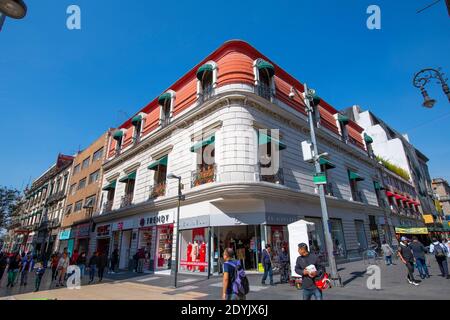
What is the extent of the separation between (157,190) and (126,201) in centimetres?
495

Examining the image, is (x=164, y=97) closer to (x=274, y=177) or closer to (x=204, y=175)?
(x=204, y=175)

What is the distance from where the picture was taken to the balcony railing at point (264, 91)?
15.1m

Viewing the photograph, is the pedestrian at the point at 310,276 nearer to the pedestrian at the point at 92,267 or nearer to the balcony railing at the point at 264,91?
the balcony railing at the point at 264,91

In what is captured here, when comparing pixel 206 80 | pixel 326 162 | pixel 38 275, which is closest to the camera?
pixel 38 275

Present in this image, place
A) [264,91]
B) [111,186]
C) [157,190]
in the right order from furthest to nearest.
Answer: [111,186], [157,190], [264,91]

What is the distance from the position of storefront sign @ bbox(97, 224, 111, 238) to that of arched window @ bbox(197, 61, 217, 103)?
15281 mm

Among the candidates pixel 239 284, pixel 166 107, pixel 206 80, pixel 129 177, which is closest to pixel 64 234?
pixel 129 177

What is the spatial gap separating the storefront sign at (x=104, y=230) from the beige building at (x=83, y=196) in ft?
6.84

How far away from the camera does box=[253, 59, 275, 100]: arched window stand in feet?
50.0

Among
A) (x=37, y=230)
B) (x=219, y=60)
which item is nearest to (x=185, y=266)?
(x=219, y=60)

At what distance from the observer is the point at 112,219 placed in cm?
2220

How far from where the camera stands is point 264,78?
1622cm
